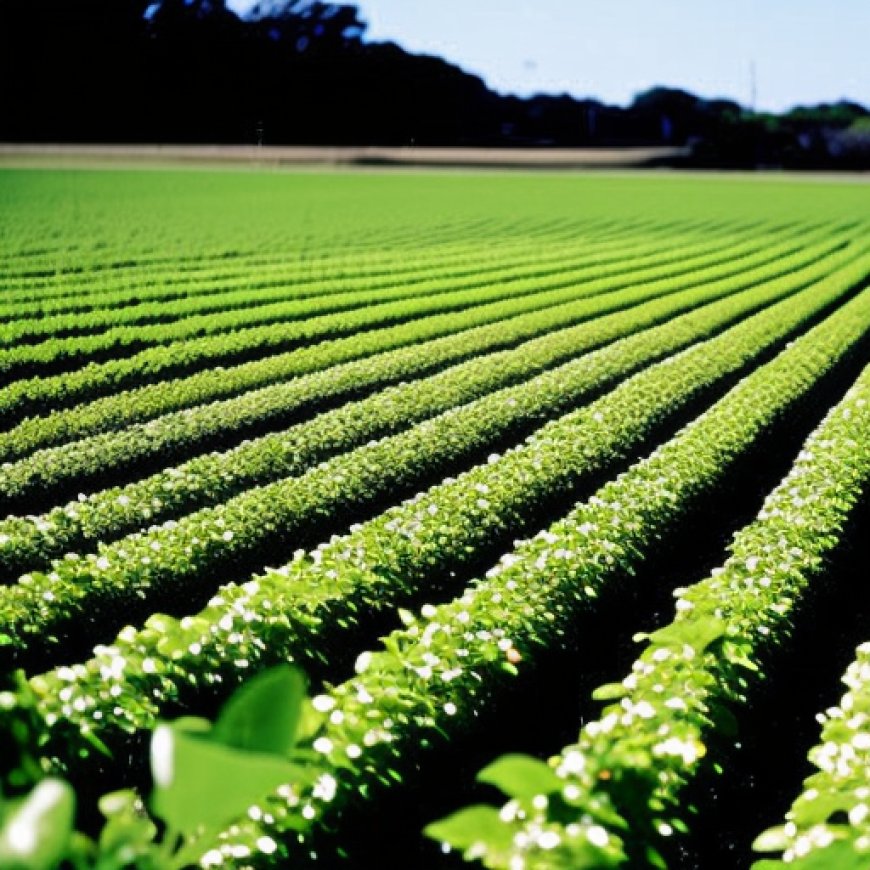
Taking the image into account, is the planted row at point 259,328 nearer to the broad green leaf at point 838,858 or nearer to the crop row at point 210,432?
the crop row at point 210,432

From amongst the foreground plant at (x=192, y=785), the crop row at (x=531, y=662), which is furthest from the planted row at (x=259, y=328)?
the foreground plant at (x=192, y=785)

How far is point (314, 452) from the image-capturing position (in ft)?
39.2

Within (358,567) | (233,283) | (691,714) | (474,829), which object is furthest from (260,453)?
(233,283)

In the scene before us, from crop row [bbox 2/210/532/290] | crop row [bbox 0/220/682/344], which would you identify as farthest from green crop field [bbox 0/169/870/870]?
crop row [bbox 2/210/532/290]

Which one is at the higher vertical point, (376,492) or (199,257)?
(199,257)

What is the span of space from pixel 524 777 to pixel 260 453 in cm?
1082

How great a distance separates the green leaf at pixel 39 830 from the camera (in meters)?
0.64

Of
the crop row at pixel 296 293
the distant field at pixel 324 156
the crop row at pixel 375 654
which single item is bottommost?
the crop row at pixel 375 654

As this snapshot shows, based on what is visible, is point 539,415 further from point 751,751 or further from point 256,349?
point 751,751

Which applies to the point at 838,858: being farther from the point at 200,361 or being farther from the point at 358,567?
the point at 200,361

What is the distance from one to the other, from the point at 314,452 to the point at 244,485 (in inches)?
49.9

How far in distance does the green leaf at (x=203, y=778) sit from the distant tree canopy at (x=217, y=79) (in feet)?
200

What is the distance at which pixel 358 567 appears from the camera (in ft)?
25.0

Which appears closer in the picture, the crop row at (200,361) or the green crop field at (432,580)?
the green crop field at (432,580)
